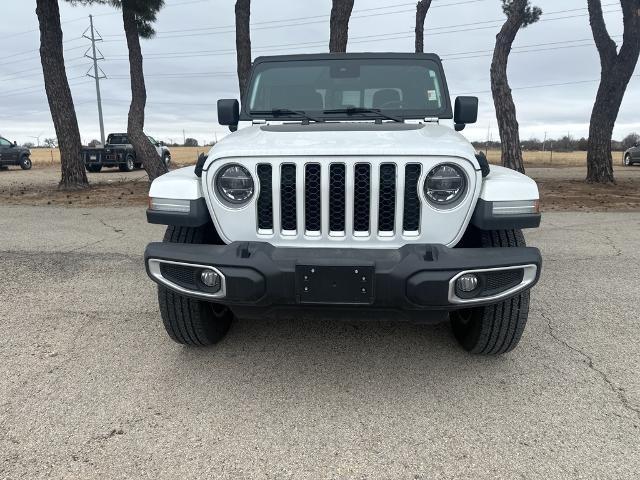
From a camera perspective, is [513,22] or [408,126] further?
[513,22]

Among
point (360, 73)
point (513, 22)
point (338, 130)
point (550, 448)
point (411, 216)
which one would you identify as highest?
point (513, 22)

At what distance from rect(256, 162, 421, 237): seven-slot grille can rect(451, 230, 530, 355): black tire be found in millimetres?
480

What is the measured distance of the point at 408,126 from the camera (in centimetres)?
312

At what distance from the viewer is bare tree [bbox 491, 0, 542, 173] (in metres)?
11.9

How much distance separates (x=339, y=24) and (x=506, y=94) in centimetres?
447

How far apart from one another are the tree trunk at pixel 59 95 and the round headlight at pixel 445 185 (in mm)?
12581

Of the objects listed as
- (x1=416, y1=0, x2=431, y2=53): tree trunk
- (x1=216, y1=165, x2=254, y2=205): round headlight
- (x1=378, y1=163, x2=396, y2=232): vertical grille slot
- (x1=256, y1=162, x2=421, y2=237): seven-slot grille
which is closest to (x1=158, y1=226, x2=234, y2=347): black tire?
(x1=216, y1=165, x2=254, y2=205): round headlight

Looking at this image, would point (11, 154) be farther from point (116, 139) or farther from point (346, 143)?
point (346, 143)

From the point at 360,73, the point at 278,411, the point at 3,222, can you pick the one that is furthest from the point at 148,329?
the point at 3,222

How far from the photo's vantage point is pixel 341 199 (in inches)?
99.0

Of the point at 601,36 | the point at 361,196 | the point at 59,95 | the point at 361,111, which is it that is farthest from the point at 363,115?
the point at 601,36

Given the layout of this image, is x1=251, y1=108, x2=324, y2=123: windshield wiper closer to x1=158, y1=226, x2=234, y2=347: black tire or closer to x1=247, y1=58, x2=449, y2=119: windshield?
x1=247, y1=58, x2=449, y2=119: windshield

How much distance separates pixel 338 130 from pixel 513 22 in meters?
11.1

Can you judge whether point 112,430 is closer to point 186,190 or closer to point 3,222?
point 186,190
